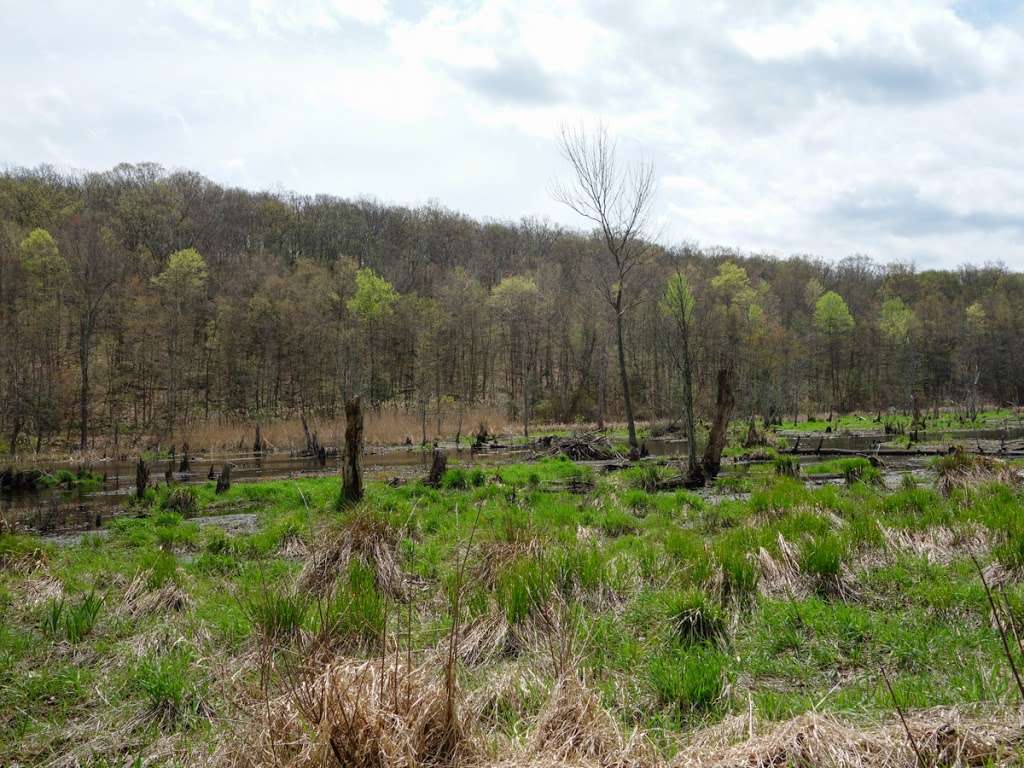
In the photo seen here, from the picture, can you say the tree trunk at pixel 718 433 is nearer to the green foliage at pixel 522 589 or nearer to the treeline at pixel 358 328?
the green foliage at pixel 522 589

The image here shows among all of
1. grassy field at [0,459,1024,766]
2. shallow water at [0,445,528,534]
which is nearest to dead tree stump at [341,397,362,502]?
grassy field at [0,459,1024,766]

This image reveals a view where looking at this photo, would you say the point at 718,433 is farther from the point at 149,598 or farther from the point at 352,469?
the point at 149,598

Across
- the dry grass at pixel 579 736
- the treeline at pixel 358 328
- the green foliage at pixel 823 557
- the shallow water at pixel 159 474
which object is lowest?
the shallow water at pixel 159 474

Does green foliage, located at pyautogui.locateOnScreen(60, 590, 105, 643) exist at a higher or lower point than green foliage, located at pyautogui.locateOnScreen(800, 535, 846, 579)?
lower

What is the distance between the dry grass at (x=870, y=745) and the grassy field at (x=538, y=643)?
0.04 ft

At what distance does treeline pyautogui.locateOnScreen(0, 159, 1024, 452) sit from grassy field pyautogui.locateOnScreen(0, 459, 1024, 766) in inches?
1169

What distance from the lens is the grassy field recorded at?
8.75 feet

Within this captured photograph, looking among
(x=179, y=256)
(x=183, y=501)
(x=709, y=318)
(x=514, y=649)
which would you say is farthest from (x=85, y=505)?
(x=709, y=318)

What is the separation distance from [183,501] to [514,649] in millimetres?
11088

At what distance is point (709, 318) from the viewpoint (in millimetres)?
52562

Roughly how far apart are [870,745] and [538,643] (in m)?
2.44

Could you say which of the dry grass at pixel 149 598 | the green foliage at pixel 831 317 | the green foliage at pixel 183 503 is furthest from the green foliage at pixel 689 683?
the green foliage at pixel 831 317

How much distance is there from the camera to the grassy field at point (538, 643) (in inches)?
105

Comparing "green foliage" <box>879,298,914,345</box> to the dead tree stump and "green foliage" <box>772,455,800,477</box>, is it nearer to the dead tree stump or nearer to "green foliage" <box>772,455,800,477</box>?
"green foliage" <box>772,455,800,477</box>
